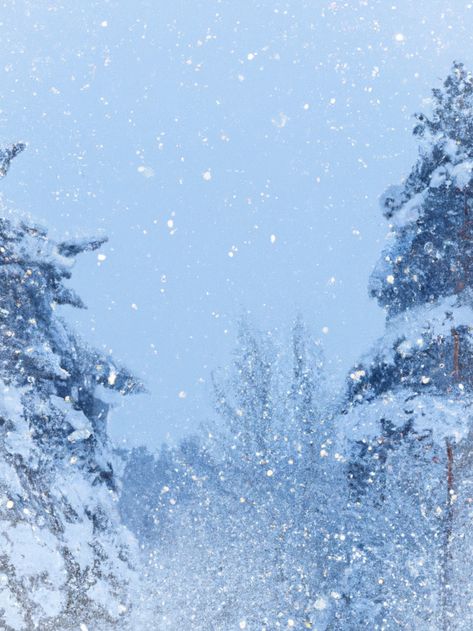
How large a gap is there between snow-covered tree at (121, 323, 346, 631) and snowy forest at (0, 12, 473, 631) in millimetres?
41

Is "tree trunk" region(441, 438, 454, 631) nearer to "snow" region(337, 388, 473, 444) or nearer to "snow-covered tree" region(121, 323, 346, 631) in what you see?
"snow" region(337, 388, 473, 444)

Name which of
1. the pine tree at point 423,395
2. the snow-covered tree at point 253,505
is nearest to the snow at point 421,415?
the pine tree at point 423,395

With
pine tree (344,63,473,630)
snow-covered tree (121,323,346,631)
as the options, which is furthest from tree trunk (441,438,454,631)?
snow-covered tree (121,323,346,631)

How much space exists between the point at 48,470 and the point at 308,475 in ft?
16.2

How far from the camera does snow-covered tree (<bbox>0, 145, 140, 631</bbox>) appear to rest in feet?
20.6

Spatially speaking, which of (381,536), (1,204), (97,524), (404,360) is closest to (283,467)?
(381,536)

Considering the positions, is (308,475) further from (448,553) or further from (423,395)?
(423,395)

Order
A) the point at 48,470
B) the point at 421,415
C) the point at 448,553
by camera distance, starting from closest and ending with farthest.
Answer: the point at 48,470, the point at 421,415, the point at 448,553

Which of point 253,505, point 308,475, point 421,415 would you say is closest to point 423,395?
point 421,415

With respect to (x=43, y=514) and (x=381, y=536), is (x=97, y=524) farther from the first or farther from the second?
(x=381, y=536)

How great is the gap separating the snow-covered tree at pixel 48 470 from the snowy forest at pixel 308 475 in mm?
18

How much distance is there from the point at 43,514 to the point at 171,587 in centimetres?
350

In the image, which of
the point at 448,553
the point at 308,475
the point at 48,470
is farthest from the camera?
the point at 308,475

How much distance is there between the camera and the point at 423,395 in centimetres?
806
